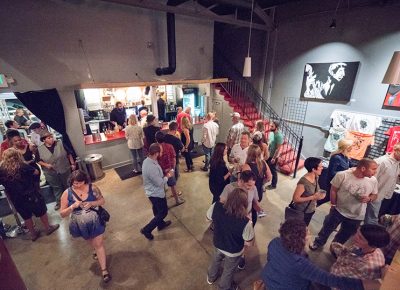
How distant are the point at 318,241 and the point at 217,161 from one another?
200 cm

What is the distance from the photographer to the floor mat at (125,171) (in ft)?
18.0

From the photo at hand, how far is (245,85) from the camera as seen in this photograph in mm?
8172

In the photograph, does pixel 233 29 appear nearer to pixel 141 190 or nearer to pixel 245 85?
pixel 245 85

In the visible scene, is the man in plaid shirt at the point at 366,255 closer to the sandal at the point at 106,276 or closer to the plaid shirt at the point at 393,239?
the plaid shirt at the point at 393,239

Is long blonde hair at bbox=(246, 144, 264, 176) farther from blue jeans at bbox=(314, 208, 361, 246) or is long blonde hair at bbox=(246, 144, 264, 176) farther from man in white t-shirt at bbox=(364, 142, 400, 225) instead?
man in white t-shirt at bbox=(364, 142, 400, 225)

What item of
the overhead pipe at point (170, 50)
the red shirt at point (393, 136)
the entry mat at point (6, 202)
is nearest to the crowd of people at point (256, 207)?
the entry mat at point (6, 202)

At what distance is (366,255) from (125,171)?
5275 mm

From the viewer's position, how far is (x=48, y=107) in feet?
15.1

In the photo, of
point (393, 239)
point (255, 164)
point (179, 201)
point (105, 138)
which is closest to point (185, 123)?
point (179, 201)

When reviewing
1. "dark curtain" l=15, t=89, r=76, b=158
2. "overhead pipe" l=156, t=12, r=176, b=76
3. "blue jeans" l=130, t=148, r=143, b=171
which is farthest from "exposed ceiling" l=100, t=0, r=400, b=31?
"blue jeans" l=130, t=148, r=143, b=171

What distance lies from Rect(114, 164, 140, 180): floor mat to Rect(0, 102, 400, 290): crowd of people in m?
1.44

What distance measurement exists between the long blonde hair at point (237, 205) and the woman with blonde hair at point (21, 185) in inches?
115

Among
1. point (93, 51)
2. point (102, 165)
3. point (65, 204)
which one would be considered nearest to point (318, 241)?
point (65, 204)

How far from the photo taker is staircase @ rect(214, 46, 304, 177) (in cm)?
657
